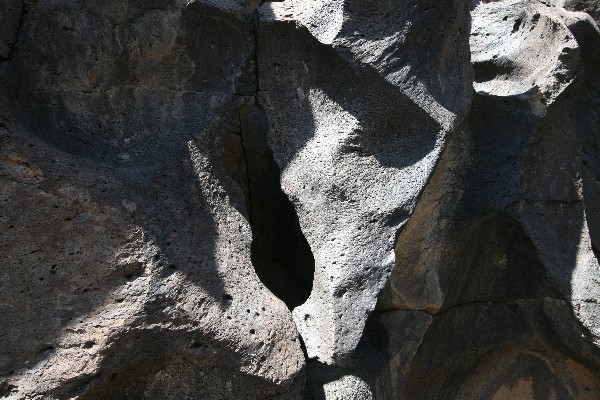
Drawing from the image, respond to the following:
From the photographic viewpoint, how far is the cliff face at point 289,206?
54.1 inches

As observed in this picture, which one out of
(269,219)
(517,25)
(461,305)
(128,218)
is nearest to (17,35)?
(128,218)

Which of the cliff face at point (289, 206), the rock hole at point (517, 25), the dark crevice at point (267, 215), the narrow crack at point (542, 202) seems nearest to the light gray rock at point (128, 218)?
the cliff face at point (289, 206)

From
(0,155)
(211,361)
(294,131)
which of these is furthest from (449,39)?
(0,155)

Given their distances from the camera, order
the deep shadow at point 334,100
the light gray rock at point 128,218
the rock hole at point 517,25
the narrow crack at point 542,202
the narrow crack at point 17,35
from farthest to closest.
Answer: the rock hole at point 517,25, the narrow crack at point 542,202, the deep shadow at point 334,100, the narrow crack at point 17,35, the light gray rock at point 128,218

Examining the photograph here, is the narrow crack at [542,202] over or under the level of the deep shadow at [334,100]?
under

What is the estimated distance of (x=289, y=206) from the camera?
2.00 meters

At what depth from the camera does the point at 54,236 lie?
138cm

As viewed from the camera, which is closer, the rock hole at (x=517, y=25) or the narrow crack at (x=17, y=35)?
the narrow crack at (x=17, y=35)

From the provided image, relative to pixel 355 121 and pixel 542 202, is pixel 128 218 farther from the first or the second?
pixel 542 202

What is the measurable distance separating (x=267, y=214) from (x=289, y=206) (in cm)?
7

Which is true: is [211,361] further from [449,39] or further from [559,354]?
[559,354]

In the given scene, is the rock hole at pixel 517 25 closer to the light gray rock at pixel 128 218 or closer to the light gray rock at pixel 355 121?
the light gray rock at pixel 355 121

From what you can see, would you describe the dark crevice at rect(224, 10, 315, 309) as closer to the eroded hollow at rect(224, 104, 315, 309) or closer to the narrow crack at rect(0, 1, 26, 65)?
the eroded hollow at rect(224, 104, 315, 309)

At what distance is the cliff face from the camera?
137cm
